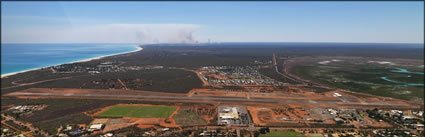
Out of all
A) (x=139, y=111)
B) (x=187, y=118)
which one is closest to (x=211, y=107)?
(x=187, y=118)

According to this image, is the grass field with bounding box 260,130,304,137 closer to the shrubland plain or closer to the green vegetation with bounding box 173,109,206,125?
the shrubland plain

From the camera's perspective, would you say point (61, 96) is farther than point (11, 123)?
Yes

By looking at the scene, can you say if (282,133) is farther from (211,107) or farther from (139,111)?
(139,111)

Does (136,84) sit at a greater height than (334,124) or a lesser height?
greater

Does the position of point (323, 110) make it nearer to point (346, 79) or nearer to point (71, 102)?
point (346, 79)

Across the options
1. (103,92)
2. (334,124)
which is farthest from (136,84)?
(334,124)

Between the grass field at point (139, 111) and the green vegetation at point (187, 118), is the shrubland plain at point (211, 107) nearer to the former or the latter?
the grass field at point (139, 111)
